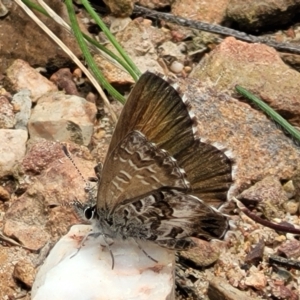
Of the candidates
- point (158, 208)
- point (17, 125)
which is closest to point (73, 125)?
point (17, 125)

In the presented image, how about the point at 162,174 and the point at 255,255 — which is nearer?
the point at 162,174

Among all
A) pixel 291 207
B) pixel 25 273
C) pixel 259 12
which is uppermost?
pixel 25 273

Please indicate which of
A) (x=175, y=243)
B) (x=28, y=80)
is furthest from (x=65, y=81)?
(x=175, y=243)

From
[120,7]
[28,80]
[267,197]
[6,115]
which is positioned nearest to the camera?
[267,197]

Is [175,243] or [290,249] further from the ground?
[175,243]

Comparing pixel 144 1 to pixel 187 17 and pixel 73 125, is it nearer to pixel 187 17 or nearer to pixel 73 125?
pixel 187 17

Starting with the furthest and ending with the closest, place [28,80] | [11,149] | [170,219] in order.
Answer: [28,80], [11,149], [170,219]

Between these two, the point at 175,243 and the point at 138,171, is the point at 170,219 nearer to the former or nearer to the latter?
the point at 175,243

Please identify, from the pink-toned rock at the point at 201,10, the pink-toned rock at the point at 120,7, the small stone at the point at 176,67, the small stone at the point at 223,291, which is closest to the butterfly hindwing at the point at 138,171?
the small stone at the point at 223,291

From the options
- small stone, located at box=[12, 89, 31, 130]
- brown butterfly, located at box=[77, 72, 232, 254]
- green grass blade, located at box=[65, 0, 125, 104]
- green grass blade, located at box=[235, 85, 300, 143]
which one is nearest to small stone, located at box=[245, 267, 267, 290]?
brown butterfly, located at box=[77, 72, 232, 254]
